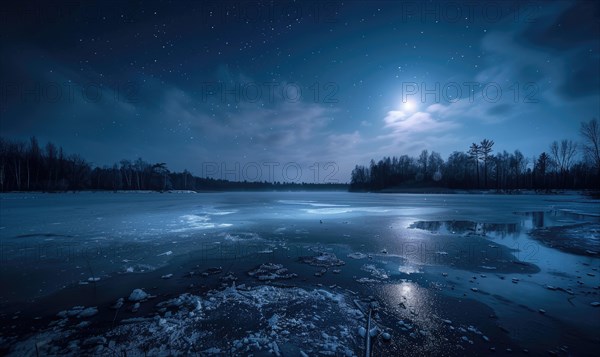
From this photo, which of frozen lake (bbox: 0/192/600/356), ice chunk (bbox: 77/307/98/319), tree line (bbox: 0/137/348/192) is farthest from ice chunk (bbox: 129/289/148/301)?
tree line (bbox: 0/137/348/192)

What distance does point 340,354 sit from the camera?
10.6 ft

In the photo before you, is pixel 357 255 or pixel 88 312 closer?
pixel 88 312

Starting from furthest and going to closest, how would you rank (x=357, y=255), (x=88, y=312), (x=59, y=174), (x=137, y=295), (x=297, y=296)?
1. (x=59, y=174)
2. (x=357, y=255)
3. (x=297, y=296)
4. (x=137, y=295)
5. (x=88, y=312)

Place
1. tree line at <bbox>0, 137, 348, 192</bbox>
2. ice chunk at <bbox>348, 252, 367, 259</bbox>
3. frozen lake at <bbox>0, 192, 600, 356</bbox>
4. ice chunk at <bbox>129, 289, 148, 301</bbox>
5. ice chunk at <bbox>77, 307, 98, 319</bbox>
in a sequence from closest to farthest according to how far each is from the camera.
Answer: frozen lake at <bbox>0, 192, 600, 356</bbox>
ice chunk at <bbox>77, 307, 98, 319</bbox>
ice chunk at <bbox>129, 289, 148, 301</bbox>
ice chunk at <bbox>348, 252, 367, 259</bbox>
tree line at <bbox>0, 137, 348, 192</bbox>

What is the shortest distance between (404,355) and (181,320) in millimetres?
3593

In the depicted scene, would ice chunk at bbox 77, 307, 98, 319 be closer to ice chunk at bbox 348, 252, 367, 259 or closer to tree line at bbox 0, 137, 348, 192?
ice chunk at bbox 348, 252, 367, 259

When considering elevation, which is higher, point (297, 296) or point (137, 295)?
point (137, 295)

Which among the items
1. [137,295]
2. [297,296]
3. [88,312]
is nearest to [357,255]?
[297,296]

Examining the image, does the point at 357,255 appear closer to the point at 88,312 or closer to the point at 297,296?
the point at 297,296

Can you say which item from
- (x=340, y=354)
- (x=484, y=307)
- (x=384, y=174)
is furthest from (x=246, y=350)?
(x=384, y=174)

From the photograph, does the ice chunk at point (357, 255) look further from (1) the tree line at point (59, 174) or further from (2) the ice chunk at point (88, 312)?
(1) the tree line at point (59, 174)

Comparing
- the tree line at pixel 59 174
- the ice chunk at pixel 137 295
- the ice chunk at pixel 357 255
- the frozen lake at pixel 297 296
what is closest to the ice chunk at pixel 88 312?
the frozen lake at pixel 297 296

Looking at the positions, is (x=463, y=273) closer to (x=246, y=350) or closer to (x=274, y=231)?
(x=246, y=350)

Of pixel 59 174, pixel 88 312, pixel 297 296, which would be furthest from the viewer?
pixel 59 174
